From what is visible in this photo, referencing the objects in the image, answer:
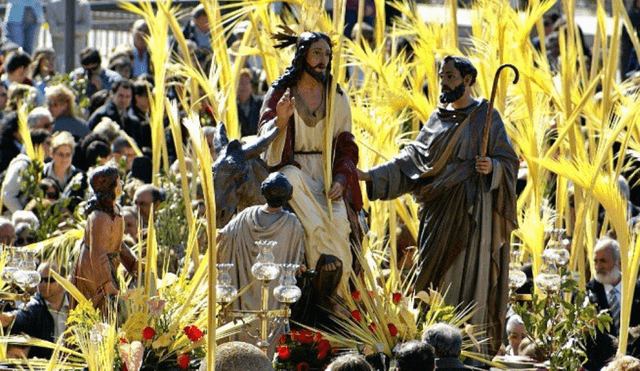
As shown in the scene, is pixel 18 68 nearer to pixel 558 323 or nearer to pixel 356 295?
pixel 356 295

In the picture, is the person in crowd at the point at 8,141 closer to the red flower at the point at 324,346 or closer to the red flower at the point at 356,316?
the red flower at the point at 356,316

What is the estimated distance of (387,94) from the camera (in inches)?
574

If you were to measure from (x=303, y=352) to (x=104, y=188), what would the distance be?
189 cm

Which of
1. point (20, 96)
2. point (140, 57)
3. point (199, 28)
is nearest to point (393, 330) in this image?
point (20, 96)

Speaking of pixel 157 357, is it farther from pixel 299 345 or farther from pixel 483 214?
pixel 483 214

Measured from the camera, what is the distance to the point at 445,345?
9703 mm

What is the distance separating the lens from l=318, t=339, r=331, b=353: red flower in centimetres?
1092

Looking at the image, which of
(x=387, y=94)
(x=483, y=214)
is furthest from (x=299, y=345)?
(x=387, y=94)

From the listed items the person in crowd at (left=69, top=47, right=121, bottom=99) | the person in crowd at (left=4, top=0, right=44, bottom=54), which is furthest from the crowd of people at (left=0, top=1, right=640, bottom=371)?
the person in crowd at (left=4, top=0, right=44, bottom=54)

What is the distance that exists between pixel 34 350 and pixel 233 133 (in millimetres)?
3147

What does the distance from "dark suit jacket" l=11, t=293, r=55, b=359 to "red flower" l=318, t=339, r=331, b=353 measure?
83.8 inches

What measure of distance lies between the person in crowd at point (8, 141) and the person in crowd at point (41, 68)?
1.88 m

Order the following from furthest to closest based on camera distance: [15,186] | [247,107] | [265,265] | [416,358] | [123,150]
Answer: [247,107], [123,150], [15,186], [265,265], [416,358]

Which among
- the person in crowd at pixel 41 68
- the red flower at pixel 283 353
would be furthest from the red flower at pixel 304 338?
the person in crowd at pixel 41 68
